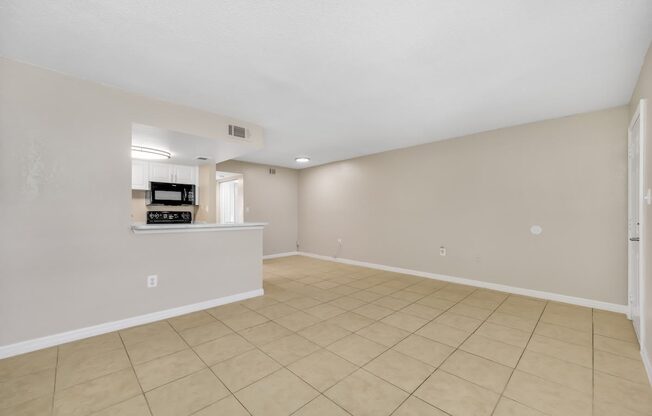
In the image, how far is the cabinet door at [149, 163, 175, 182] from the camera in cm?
480

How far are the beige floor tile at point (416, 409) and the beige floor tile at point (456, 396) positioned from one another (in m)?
0.04

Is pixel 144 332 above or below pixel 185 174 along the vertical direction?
below

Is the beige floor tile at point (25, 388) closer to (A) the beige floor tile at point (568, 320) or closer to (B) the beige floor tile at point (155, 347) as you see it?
(B) the beige floor tile at point (155, 347)

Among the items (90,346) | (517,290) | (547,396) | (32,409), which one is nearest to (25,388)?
(32,409)

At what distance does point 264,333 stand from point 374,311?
1311 millimetres

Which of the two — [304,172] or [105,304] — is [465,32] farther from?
[304,172]

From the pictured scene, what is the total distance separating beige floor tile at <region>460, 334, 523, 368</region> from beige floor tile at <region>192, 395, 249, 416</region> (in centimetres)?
182

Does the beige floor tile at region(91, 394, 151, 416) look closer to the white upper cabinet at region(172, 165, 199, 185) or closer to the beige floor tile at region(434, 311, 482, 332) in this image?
the beige floor tile at region(434, 311, 482, 332)

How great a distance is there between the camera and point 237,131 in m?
3.62

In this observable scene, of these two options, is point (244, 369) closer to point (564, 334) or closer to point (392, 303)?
point (392, 303)

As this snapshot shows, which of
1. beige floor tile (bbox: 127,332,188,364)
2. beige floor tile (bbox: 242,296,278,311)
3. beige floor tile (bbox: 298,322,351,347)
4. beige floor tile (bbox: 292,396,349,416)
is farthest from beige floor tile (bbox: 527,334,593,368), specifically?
beige floor tile (bbox: 127,332,188,364)

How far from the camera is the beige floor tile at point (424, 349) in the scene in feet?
7.02

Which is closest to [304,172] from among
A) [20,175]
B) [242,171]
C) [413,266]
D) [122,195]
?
[242,171]

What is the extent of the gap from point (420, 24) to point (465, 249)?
11.8 ft
